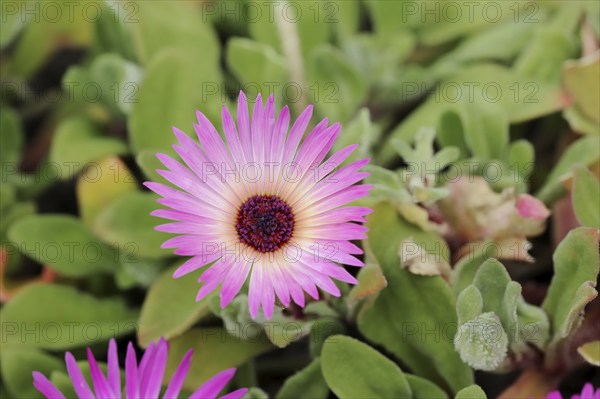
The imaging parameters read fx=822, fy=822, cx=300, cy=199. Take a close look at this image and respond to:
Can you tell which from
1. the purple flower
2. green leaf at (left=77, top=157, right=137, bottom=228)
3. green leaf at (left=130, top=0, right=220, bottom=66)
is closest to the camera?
the purple flower

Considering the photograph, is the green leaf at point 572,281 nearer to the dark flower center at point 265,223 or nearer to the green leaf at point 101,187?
the dark flower center at point 265,223

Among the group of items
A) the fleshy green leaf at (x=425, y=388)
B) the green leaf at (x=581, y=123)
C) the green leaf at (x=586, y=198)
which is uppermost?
the green leaf at (x=581, y=123)

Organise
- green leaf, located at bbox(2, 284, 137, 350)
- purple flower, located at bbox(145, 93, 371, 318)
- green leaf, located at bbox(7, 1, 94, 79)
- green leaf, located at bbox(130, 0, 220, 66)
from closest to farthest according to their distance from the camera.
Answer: purple flower, located at bbox(145, 93, 371, 318) < green leaf, located at bbox(2, 284, 137, 350) < green leaf, located at bbox(130, 0, 220, 66) < green leaf, located at bbox(7, 1, 94, 79)

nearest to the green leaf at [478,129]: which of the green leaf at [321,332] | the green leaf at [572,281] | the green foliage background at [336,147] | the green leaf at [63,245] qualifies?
the green foliage background at [336,147]

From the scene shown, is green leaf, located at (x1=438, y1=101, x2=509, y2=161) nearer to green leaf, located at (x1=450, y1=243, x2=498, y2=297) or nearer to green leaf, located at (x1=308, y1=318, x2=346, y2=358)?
green leaf, located at (x1=450, y1=243, x2=498, y2=297)

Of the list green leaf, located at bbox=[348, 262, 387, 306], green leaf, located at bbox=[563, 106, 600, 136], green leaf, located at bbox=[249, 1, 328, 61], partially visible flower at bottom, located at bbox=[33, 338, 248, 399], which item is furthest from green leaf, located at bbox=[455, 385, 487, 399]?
green leaf, located at bbox=[249, 1, 328, 61]

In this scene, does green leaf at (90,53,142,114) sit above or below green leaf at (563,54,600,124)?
above
